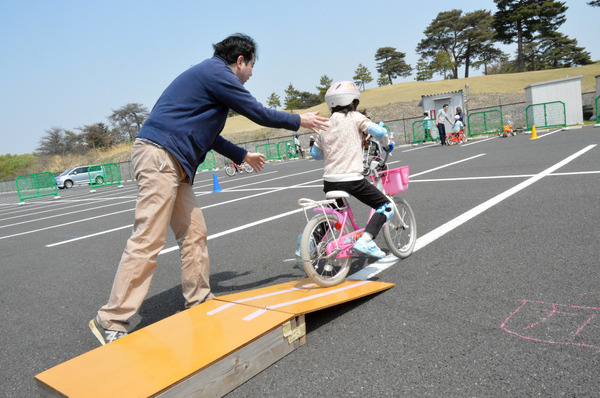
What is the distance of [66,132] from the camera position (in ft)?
221

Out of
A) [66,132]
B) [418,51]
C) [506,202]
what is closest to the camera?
[506,202]

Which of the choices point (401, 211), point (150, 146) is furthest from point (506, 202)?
point (150, 146)

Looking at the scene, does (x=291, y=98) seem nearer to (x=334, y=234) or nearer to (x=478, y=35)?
(x=478, y=35)

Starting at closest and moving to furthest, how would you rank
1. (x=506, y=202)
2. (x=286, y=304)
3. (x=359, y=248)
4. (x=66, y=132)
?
(x=286, y=304)
(x=359, y=248)
(x=506, y=202)
(x=66, y=132)

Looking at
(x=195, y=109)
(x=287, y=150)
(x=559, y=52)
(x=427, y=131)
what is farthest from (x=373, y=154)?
(x=559, y=52)

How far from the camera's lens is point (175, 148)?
9.21 ft

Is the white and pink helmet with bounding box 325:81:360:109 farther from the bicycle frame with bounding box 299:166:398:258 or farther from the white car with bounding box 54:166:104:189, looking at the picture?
the white car with bounding box 54:166:104:189

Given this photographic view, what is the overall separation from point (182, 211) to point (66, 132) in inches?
2929

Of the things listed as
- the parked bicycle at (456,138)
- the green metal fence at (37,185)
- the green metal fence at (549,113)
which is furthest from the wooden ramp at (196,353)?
the green metal fence at (549,113)

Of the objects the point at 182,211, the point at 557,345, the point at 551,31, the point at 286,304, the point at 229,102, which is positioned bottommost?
the point at 557,345

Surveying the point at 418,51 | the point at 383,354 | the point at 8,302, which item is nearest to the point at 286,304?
the point at 383,354

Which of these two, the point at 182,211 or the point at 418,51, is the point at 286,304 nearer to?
the point at 182,211

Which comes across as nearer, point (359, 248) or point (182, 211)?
point (182, 211)

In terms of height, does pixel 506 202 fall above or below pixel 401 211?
below
